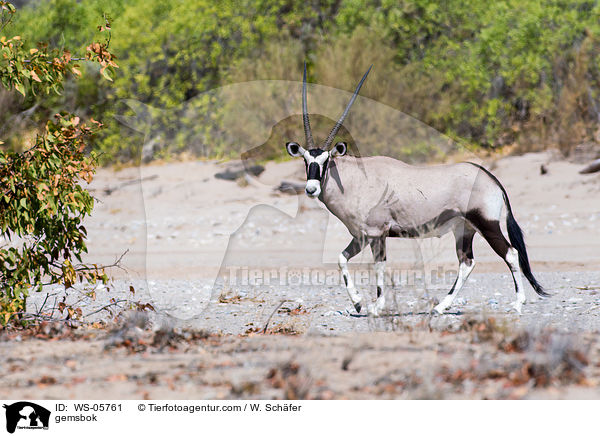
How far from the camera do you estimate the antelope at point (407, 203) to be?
28.8 feet

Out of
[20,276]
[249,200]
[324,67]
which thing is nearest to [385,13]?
[324,67]

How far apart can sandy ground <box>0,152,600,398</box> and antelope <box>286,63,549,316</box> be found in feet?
1.78

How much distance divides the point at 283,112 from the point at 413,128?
3.11 m

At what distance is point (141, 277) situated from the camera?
13.4 m

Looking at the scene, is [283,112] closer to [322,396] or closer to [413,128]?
[413,128]

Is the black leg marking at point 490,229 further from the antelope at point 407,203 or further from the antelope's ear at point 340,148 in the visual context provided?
the antelope's ear at point 340,148

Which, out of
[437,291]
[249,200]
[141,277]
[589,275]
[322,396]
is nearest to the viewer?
[322,396]

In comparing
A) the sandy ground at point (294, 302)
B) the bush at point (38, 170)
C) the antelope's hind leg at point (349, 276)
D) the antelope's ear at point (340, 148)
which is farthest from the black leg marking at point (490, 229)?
the bush at point (38, 170)

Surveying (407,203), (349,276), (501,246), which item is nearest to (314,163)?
(407,203)

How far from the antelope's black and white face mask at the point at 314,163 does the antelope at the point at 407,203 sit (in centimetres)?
2

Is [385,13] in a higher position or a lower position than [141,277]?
higher

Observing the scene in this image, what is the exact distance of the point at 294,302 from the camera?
10.3 meters

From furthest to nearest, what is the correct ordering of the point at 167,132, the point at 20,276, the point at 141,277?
the point at 167,132
the point at 141,277
the point at 20,276

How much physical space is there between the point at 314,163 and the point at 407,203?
109cm
